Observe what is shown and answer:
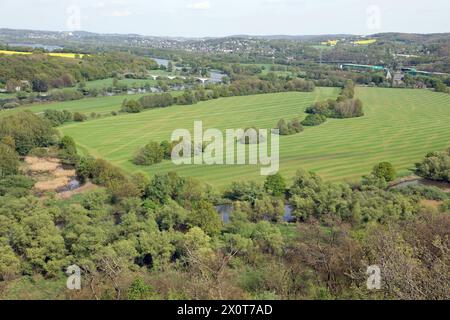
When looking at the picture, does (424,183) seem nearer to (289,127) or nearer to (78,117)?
(289,127)

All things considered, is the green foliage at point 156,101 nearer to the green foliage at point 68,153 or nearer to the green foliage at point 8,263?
the green foliage at point 68,153

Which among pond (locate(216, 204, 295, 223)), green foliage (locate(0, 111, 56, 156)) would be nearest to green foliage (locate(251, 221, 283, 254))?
pond (locate(216, 204, 295, 223))

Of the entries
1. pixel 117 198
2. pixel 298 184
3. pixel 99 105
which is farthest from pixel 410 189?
pixel 99 105

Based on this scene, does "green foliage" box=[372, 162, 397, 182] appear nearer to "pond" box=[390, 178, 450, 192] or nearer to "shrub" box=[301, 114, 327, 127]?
"pond" box=[390, 178, 450, 192]

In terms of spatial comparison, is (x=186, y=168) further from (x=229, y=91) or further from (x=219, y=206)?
(x=229, y=91)

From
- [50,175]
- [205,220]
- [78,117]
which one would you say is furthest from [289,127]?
[205,220]

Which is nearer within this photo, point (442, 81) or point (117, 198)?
point (117, 198)

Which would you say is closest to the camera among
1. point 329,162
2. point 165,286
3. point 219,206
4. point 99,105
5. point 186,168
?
point 165,286

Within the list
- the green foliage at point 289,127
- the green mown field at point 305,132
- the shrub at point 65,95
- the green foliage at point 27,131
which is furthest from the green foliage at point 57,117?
the green foliage at point 289,127
